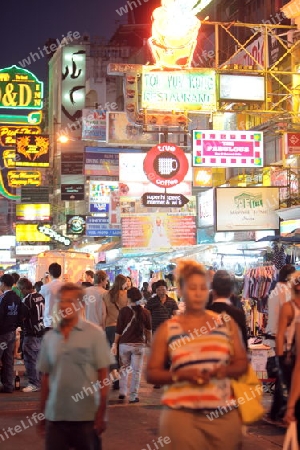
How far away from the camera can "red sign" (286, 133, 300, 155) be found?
20.4 m

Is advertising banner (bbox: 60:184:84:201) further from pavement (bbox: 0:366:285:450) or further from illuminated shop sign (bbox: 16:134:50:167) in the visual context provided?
pavement (bbox: 0:366:285:450)

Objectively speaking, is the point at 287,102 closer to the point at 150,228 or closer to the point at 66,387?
the point at 150,228

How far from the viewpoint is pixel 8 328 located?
43.8 ft

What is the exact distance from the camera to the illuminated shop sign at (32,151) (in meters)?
42.2

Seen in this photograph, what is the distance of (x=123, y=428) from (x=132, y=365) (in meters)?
2.23

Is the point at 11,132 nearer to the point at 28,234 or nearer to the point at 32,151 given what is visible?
the point at 32,151

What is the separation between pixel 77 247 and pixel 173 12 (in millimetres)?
30670

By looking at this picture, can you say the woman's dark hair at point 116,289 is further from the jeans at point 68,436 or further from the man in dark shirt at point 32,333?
the jeans at point 68,436

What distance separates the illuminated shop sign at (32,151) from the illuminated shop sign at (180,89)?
23368 mm

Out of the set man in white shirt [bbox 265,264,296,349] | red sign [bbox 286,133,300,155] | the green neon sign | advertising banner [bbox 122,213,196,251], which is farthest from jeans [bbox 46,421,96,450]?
the green neon sign

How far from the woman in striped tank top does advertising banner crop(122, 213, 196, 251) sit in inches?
810

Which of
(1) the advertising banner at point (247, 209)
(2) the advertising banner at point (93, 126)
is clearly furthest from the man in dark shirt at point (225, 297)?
(2) the advertising banner at point (93, 126)

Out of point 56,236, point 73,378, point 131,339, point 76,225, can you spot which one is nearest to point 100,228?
point 76,225

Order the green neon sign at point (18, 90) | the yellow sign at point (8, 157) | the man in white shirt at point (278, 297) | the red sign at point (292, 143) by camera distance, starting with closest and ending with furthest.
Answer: the man in white shirt at point (278, 297), the red sign at point (292, 143), the green neon sign at point (18, 90), the yellow sign at point (8, 157)
